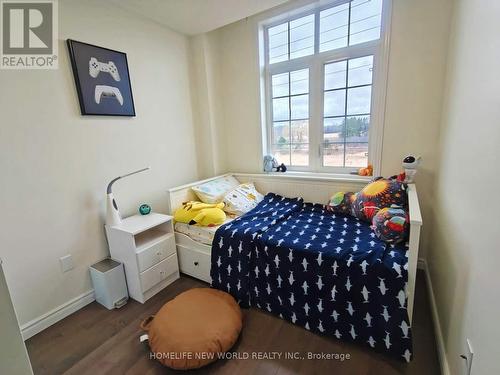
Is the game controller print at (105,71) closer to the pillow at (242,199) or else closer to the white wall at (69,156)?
the white wall at (69,156)

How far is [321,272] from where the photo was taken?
1.48m

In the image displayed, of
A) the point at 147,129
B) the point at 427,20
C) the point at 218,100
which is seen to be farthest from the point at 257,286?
the point at 427,20

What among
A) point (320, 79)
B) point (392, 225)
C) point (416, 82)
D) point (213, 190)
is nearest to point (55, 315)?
point (213, 190)

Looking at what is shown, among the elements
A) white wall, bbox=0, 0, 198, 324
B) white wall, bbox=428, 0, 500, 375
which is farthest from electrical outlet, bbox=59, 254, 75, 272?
white wall, bbox=428, 0, 500, 375

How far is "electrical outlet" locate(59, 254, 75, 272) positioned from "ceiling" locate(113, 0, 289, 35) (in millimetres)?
2019

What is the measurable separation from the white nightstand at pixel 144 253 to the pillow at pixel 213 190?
41 cm

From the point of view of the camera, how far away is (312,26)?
7.89 feet

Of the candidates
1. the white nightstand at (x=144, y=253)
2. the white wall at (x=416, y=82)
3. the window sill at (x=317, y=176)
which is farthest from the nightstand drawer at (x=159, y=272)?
the white wall at (x=416, y=82)

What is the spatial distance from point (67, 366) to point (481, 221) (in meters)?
2.20

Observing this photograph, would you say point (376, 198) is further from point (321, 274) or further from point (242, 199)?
point (242, 199)

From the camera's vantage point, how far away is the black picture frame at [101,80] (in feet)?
5.75

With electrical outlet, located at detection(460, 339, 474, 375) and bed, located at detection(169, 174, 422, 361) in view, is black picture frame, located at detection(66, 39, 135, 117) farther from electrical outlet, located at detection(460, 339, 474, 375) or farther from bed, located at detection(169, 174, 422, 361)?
electrical outlet, located at detection(460, 339, 474, 375)

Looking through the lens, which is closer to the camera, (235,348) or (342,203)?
(235,348)

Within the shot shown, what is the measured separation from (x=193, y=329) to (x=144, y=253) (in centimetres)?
74
